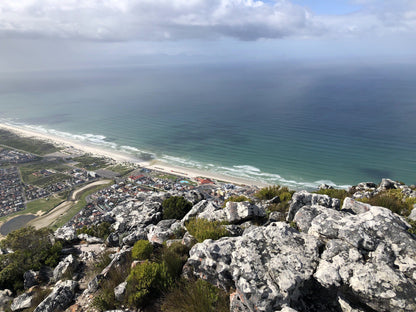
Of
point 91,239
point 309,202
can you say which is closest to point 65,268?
point 91,239

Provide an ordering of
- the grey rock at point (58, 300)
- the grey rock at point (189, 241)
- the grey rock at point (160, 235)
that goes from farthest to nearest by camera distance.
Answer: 1. the grey rock at point (160, 235)
2. the grey rock at point (189, 241)
3. the grey rock at point (58, 300)

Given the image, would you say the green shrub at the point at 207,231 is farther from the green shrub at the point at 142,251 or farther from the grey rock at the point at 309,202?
the grey rock at the point at 309,202

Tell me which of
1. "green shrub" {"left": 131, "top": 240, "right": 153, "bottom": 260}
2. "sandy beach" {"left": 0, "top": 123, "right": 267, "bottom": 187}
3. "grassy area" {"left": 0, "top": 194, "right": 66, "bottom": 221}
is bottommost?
"grassy area" {"left": 0, "top": 194, "right": 66, "bottom": 221}

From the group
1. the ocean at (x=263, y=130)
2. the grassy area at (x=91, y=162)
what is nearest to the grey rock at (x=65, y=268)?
the ocean at (x=263, y=130)

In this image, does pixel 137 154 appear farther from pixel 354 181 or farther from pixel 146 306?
pixel 146 306

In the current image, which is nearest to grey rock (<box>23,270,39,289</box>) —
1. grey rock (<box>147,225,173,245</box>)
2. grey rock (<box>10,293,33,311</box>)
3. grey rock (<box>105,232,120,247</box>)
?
grey rock (<box>10,293,33,311</box>)

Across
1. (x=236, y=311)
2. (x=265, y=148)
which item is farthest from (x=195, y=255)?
(x=265, y=148)

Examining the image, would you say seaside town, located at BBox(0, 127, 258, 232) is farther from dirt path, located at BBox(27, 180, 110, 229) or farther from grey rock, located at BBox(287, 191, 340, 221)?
grey rock, located at BBox(287, 191, 340, 221)
